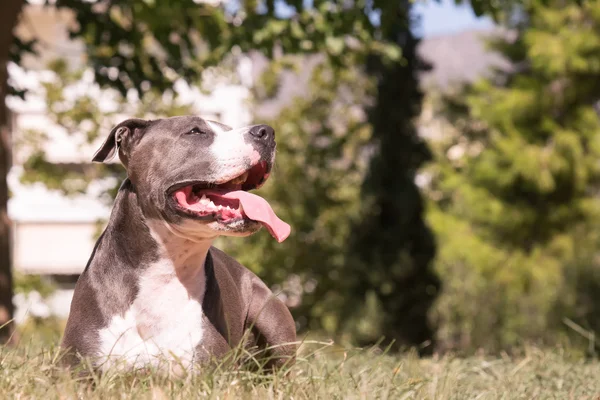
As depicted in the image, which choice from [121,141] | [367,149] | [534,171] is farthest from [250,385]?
[534,171]

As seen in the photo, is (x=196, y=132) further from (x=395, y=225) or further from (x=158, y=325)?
(x=395, y=225)

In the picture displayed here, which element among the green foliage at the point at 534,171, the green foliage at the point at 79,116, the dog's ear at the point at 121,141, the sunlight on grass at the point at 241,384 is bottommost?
the green foliage at the point at 534,171

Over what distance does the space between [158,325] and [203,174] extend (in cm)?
64

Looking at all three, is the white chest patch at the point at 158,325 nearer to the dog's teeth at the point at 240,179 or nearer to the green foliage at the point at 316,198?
the dog's teeth at the point at 240,179

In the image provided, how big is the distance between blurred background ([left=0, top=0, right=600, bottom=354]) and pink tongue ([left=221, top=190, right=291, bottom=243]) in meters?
3.06

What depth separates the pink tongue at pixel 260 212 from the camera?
11.8 feet

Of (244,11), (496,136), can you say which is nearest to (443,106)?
(496,136)

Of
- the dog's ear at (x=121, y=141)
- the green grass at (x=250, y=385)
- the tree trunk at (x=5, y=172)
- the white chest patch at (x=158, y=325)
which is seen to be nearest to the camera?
the green grass at (x=250, y=385)

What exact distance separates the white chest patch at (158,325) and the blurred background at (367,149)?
2.95 metres

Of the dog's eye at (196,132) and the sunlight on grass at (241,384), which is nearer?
the sunlight on grass at (241,384)

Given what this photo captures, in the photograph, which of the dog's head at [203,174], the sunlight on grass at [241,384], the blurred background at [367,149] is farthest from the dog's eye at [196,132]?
the blurred background at [367,149]

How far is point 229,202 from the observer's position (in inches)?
145

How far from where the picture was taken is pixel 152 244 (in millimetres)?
3795

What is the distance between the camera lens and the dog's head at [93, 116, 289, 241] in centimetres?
363
